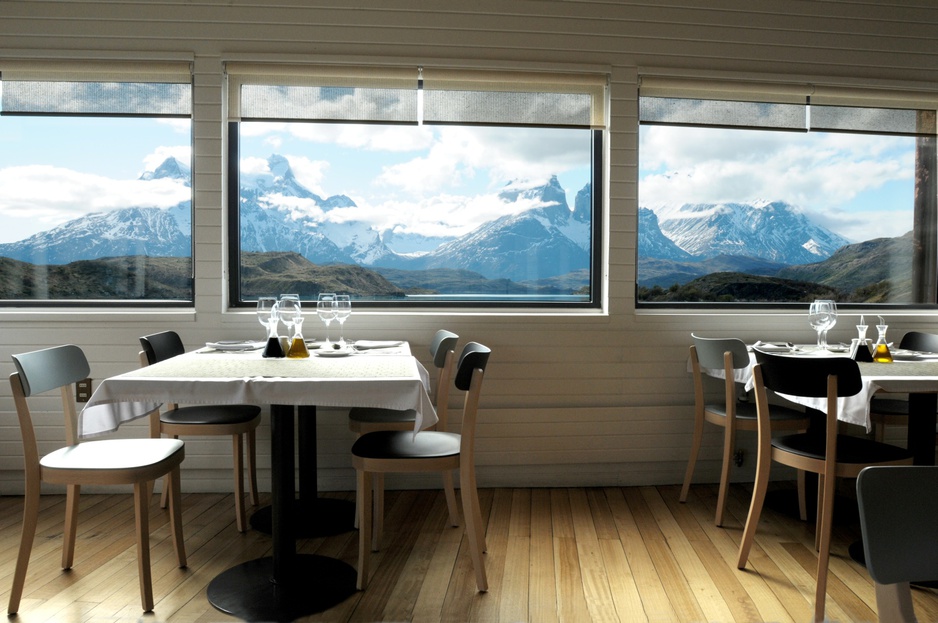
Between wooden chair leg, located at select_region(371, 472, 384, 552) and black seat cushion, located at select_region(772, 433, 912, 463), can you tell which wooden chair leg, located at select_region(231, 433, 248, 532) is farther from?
black seat cushion, located at select_region(772, 433, 912, 463)

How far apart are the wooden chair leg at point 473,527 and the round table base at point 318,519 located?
0.90 metres

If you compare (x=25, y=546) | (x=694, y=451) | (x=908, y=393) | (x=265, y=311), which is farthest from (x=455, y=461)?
(x=908, y=393)

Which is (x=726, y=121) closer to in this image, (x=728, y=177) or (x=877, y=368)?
(x=728, y=177)

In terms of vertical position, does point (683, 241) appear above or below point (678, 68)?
below

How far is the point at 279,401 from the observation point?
8.22ft

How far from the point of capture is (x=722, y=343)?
3682 mm

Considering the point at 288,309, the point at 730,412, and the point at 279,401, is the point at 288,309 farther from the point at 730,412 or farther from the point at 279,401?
the point at 730,412

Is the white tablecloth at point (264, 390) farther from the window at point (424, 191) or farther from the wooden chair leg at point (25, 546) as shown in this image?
the window at point (424, 191)

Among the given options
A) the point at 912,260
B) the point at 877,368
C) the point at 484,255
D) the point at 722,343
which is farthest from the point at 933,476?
the point at 912,260

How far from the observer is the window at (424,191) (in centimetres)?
424

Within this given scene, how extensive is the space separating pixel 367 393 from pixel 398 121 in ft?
7.23

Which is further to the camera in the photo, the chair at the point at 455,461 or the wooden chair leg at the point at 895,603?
the chair at the point at 455,461

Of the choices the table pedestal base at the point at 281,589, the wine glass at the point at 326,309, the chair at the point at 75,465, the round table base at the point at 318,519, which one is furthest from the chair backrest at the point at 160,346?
the table pedestal base at the point at 281,589

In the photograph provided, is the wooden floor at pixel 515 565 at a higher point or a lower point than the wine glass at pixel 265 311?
lower
